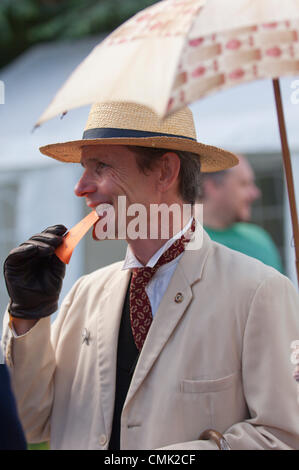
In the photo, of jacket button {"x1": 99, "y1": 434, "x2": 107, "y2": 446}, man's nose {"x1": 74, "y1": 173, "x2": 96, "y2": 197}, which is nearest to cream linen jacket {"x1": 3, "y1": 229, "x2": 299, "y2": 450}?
jacket button {"x1": 99, "y1": 434, "x2": 107, "y2": 446}

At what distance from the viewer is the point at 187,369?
1.84 meters

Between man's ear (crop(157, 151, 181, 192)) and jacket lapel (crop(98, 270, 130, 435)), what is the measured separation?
0.34 meters

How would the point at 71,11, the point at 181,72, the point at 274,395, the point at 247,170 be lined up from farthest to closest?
the point at 71,11
the point at 247,170
the point at 274,395
the point at 181,72

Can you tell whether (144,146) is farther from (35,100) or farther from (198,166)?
(35,100)

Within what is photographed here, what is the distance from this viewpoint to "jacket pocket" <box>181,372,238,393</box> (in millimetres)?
1810

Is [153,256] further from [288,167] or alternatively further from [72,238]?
[288,167]

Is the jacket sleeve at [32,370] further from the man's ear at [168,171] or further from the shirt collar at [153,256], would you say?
the man's ear at [168,171]

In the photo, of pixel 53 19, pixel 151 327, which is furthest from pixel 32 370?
pixel 53 19

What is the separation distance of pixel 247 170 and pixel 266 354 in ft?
9.18

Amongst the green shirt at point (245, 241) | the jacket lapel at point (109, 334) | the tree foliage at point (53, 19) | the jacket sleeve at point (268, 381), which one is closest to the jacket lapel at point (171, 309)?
the jacket lapel at point (109, 334)

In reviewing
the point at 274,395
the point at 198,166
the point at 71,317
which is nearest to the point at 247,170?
Answer: the point at 198,166

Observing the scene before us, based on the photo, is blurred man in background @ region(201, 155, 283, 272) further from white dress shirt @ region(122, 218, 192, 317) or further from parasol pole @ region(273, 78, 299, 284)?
parasol pole @ region(273, 78, 299, 284)

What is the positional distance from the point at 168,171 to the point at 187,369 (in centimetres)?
68

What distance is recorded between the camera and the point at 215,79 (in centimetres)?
140
